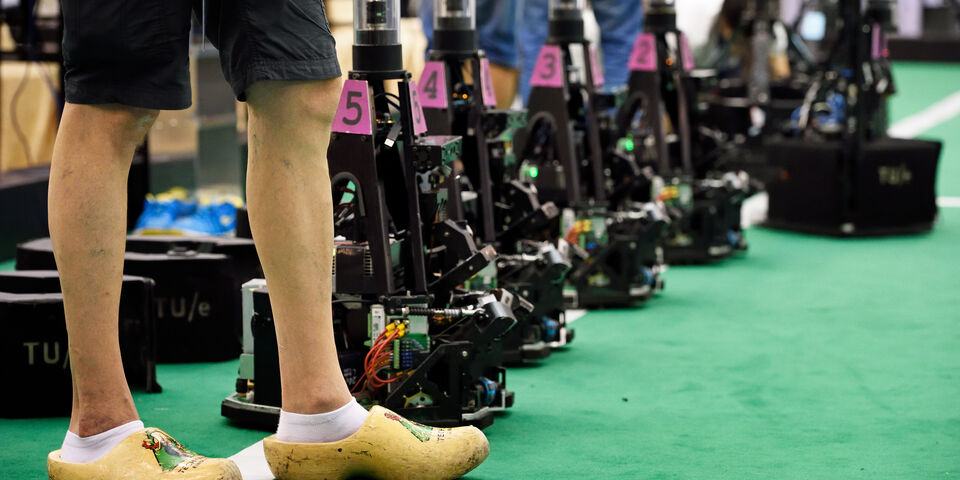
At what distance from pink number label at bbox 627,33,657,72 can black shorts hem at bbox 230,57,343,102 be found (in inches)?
128

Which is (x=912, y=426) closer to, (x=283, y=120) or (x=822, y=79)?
(x=283, y=120)

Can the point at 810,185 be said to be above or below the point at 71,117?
below

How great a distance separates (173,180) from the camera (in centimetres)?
695

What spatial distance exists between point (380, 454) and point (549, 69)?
240 cm

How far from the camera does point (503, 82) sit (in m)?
6.27

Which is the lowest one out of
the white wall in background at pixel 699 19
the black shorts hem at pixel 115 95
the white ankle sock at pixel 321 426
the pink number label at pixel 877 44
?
the white ankle sock at pixel 321 426

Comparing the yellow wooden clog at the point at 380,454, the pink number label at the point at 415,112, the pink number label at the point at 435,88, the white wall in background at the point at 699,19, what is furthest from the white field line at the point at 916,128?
the yellow wooden clog at the point at 380,454

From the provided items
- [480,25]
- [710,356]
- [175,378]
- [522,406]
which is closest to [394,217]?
[522,406]

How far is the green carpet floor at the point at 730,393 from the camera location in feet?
9.84

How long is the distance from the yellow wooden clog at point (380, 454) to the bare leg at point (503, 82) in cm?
370

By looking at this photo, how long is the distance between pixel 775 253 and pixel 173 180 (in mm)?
3004

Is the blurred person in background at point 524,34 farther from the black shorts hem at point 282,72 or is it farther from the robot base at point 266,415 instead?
the black shorts hem at point 282,72

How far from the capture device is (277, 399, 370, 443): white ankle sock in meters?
2.59

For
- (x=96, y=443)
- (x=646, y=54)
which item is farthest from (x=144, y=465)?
(x=646, y=54)
